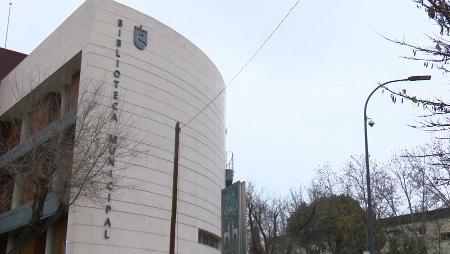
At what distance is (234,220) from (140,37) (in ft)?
53.4

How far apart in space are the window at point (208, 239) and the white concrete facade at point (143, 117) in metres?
0.33

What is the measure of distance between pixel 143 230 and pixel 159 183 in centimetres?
268

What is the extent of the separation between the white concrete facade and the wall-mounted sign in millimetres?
10263

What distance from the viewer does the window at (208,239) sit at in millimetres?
33562

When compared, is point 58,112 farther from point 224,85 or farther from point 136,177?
point 224,85

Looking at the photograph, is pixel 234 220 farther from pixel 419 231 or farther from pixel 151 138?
pixel 419 231

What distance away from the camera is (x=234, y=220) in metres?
17.0

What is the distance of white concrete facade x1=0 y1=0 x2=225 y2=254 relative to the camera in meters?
27.5

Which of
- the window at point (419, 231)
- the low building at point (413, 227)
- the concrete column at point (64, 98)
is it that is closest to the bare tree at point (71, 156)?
the concrete column at point (64, 98)

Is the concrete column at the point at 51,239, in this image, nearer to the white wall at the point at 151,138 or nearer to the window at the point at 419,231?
the white wall at the point at 151,138

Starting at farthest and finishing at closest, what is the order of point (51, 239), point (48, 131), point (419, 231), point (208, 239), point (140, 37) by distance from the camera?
point (419, 231)
point (208, 239)
point (140, 37)
point (51, 239)
point (48, 131)

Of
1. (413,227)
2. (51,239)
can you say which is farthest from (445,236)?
(51,239)

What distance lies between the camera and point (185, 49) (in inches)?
1344

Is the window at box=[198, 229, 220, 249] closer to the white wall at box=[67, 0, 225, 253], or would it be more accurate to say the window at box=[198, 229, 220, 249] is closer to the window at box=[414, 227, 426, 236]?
the white wall at box=[67, 0, 225, 253]
